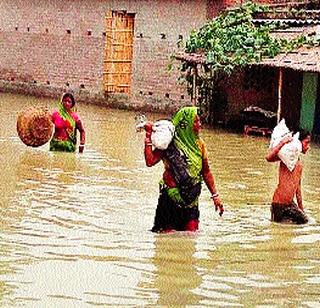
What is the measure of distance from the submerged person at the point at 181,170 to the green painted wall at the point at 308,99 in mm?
12438

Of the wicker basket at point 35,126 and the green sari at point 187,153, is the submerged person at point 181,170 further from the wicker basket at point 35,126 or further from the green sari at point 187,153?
the wicker basket at point 35,126

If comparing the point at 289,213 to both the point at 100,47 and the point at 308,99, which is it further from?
the point at 100,47

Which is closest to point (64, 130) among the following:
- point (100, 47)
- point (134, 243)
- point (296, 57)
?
point (296, 57)

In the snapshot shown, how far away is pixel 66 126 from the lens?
1570 centimetres

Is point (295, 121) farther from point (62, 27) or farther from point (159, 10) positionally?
Result: point (62, 27)

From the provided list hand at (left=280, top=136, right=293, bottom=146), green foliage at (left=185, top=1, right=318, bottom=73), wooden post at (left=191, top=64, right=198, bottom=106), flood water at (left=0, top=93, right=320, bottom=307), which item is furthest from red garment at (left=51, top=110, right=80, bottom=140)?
wooden post at (left=191, top=64, right=198, bottom=106)

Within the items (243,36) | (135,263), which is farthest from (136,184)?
(243,36)

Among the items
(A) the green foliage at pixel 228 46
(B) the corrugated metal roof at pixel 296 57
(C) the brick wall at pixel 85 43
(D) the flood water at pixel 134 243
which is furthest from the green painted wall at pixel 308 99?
(D) the flood water at pixel 134 243

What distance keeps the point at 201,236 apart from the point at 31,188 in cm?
340

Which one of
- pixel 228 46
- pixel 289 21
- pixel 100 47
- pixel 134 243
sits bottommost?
pixel 134 243

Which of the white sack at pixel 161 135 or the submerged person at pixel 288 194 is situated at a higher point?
the white sack at pixel 161 135

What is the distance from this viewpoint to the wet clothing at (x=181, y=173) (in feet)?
31.6

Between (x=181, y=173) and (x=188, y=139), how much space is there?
12.8 inches

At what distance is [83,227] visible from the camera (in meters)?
10.3
